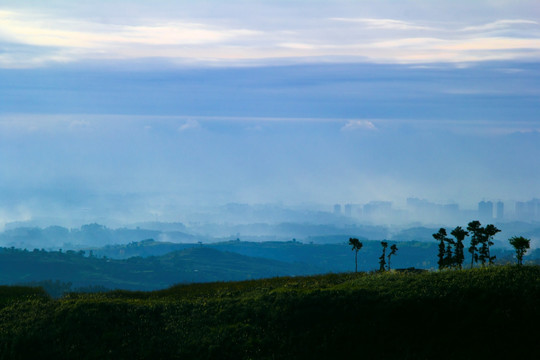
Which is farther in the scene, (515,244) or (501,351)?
(515,244)

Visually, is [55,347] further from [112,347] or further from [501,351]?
[501,351]

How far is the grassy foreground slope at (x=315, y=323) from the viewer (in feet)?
178

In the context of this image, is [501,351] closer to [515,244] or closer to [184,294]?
[515,244]

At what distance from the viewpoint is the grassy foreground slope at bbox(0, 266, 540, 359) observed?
54.1 meters

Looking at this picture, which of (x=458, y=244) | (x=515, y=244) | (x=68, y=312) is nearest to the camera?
(x=68, y=312)

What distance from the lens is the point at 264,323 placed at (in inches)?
2370

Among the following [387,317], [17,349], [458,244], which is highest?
[458,244]

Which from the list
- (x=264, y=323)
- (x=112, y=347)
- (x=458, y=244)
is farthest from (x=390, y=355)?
(x=458, y=244)

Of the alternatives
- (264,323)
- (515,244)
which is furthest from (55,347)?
(515,244)

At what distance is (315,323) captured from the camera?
58.7 metres

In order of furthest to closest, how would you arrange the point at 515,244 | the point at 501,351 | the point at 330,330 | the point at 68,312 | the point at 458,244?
1. the point at 458,244
2. the point at 515,244
3. the point at 68,312
4. the point at 330,330
5. the point at 501,351

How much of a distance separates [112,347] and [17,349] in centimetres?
1059

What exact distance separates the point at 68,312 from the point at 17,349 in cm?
686

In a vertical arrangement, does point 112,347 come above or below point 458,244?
below
